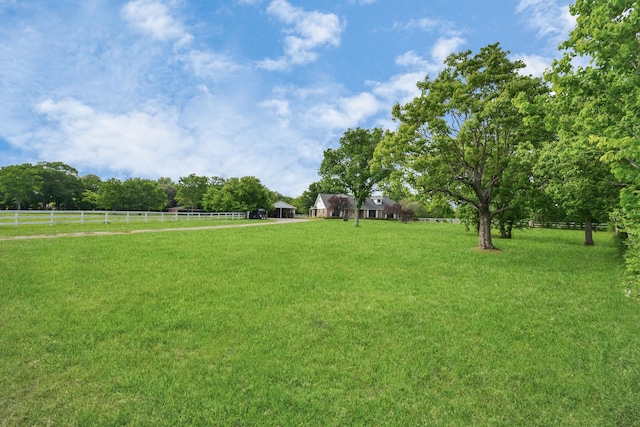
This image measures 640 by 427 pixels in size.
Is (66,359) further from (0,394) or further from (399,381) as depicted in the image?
(399,381)

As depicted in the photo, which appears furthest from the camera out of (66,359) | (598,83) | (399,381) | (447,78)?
(447,78)

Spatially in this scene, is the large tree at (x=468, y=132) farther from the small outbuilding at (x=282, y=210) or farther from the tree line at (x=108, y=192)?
the small outbuilding at (x=282, y=210)

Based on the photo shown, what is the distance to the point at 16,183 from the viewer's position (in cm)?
5747

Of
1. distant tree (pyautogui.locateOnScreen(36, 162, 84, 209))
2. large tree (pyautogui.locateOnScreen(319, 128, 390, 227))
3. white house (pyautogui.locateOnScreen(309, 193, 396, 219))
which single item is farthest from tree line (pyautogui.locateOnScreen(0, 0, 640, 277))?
distant tree (pyautogui.locateOnScreen(36, 162, 84, 209))

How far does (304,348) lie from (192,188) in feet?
274

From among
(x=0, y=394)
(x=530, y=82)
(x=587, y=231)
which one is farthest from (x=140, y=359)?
(x=587, y=231)

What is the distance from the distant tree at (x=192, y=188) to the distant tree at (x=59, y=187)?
75.6 feet

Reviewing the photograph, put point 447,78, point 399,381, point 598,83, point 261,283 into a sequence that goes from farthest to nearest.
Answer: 1. point 447,78
2. point 261,283
3. point 598,83
4. point 399,381

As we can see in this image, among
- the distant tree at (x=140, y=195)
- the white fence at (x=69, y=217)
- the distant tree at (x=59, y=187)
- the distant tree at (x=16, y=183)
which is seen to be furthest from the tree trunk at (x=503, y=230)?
the distant tree at (x=59, y=187)

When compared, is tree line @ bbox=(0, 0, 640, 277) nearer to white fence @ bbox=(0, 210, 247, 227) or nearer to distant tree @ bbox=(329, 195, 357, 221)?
white fence @ bbox=(0, 210, 247, 227)

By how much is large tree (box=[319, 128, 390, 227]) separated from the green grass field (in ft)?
97.8

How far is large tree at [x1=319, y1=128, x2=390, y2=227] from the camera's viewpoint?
38344mm

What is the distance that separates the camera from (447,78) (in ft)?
52.3

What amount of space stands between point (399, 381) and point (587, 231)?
77.6 feet
